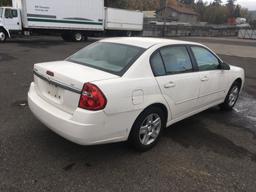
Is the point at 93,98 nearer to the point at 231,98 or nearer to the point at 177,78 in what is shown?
the point at 177,78

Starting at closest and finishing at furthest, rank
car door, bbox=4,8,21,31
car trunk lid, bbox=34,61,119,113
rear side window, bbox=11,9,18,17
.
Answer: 1. car trunk lid, bbox=34,61,119,113
2. car door, bbox=4,8,21,31
3. rear side window, bbox=11,9,18,17

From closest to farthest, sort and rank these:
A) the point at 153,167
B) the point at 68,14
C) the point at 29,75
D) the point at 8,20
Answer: the point at 153,167 < the point at 29,75 < the point at 8,20 < the point at 68,14

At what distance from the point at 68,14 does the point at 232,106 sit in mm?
18753

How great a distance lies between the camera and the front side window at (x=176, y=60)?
3.88 metres

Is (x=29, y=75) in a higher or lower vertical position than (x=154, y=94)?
lower

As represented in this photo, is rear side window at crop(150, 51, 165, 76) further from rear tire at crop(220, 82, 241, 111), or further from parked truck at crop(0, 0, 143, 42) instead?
parked truck at crop(0, 0, 143, 42)

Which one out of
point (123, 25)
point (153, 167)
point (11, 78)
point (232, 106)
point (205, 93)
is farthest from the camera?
point (123, 25)

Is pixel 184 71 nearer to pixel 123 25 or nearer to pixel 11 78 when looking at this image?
pixel 11 78

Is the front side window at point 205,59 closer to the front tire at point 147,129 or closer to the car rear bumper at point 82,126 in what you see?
the front tire at point 147,129

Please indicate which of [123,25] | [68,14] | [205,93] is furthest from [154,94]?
[123,25]

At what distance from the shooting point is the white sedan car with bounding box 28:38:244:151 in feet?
9.84

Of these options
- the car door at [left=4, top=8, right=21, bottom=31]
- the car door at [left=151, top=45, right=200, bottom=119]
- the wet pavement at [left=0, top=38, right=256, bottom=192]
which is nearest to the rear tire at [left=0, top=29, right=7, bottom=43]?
the car door at [left=4, top=8, right=21, bottom=31]

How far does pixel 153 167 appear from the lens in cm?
332

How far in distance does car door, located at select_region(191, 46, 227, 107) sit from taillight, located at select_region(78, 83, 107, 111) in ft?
6.86
